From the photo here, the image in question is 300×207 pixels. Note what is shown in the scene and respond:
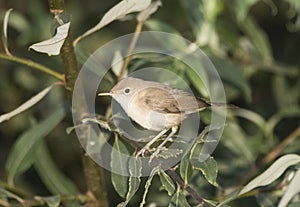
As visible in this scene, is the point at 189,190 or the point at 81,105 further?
the point at 81,105

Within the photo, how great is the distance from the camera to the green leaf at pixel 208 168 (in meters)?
1.50

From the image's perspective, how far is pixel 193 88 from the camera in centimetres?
275

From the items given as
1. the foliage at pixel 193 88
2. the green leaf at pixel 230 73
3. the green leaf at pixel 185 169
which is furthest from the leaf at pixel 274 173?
the green leaf at pixel 230 73

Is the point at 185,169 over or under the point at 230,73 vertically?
over

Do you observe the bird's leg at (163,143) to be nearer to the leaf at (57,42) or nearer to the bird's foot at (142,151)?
the bird's foot at (142,151)

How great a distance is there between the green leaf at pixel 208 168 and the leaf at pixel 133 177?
0.40 ft

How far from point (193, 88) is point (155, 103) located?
0.91 meters

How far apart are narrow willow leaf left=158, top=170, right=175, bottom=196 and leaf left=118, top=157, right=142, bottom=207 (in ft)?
0.17

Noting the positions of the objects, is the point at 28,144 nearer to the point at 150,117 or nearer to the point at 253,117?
the point at 150,117

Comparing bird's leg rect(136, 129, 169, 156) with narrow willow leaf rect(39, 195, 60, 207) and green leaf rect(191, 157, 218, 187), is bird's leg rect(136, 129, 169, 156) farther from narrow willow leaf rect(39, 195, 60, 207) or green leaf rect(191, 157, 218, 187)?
narrow willow leaf rect(39, 195, 60, 207)

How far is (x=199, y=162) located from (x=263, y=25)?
7.62 ft

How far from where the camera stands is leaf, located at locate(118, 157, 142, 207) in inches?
57.0

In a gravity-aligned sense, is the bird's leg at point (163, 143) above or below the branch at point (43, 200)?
above

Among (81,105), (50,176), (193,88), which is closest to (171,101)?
(81,105)
